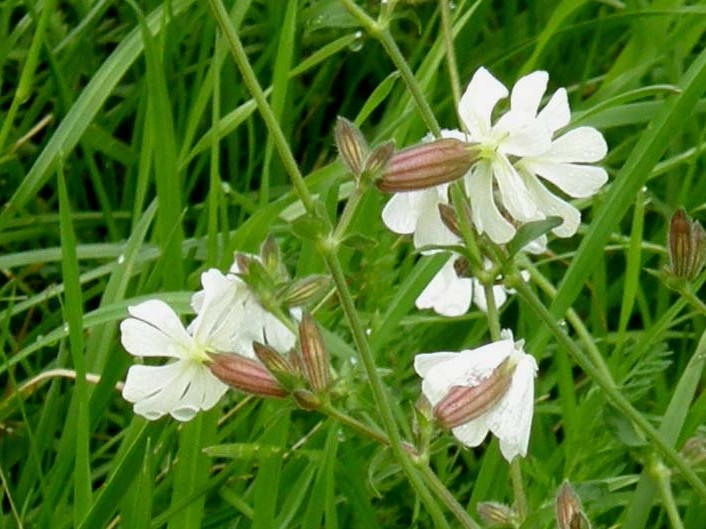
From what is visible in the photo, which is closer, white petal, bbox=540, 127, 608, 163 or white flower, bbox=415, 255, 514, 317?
white petal, bbox=540, 127, 608, 163

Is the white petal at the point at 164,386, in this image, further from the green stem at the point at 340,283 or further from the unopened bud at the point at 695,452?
the unopened bud at the point at 695,452

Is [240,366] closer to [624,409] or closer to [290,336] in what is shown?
[290,336]

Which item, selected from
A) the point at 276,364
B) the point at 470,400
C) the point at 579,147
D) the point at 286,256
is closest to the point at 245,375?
the point at 276,364

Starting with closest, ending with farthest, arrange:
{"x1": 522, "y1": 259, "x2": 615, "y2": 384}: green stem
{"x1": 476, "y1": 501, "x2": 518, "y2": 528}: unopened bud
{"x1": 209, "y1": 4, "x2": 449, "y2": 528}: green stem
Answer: {"x1": 209, "y1": 4, "x2": 449, "y2": 528}: green stem, {"x1": 476, "y1": 501, "x2": 518, "y2": 528}: unopened bud, {"x1": 522, "y1": 259, "x2": 615, "y2": 384}: green stem

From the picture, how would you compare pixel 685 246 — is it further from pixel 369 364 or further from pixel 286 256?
pixel 286 256

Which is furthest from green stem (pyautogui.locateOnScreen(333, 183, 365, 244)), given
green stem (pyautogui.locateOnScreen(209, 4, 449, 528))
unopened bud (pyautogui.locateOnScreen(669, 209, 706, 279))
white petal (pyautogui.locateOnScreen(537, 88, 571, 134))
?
unopened bud (pyautogui.locateOnScreen(669, 209, 706, 279))

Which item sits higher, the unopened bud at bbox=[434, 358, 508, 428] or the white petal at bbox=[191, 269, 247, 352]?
the white petal at bbox=[191, 269, 247, 352]

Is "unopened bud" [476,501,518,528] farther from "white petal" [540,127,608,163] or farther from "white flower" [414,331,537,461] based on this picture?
"white petal" [540,127,608,163]
